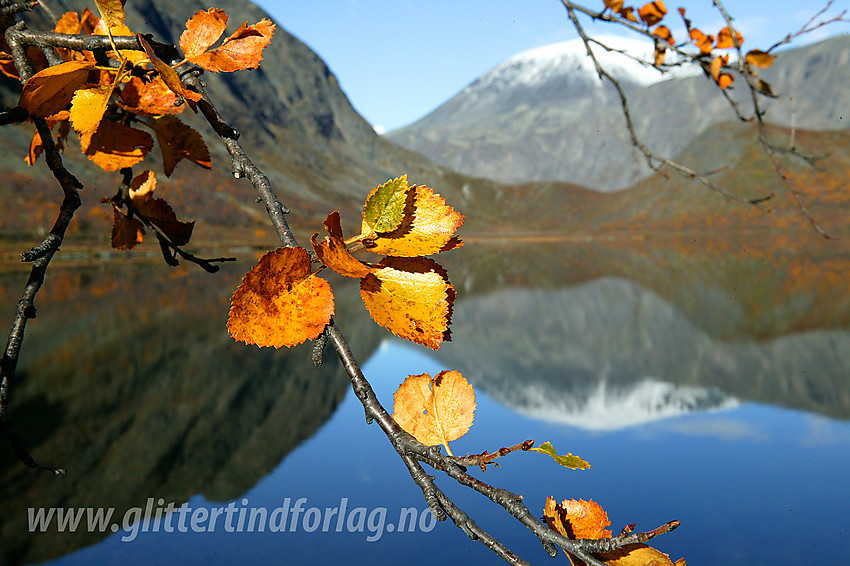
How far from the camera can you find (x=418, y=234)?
224mm

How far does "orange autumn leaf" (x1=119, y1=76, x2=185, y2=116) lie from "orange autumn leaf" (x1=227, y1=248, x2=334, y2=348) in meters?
0.17

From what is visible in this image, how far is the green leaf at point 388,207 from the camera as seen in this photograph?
8.6 inches

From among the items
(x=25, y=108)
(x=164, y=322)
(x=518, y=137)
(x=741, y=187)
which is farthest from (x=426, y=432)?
(x=518, y=137)

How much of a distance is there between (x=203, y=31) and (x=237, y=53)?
0.02m

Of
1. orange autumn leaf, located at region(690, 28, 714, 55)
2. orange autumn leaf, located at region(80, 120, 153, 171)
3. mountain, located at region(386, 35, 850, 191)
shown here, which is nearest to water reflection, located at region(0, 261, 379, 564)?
orange autumn leaf, located at region(80, 120, 153, 171)

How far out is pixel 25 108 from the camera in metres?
0.26

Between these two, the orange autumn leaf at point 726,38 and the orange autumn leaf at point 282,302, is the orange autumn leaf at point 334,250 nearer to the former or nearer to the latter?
the orange autumn leaf at point 282,302

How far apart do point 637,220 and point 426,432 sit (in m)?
49.9

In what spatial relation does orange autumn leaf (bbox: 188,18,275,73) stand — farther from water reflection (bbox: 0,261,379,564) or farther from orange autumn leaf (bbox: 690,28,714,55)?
water reflection (bbox: 0,261,379,564)

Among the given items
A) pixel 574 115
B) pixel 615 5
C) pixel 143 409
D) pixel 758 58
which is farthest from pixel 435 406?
pixel 574 115

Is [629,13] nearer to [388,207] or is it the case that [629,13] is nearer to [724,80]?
[724,80]

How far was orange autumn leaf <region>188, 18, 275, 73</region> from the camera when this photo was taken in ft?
0.98

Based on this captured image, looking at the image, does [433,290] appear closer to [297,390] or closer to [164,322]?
[297,390]

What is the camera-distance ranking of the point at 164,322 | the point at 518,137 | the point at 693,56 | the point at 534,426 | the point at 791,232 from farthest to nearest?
the point at 518,137, the point at 791,232, the point at 164,322, the point at 534,426, the point at 693,56
